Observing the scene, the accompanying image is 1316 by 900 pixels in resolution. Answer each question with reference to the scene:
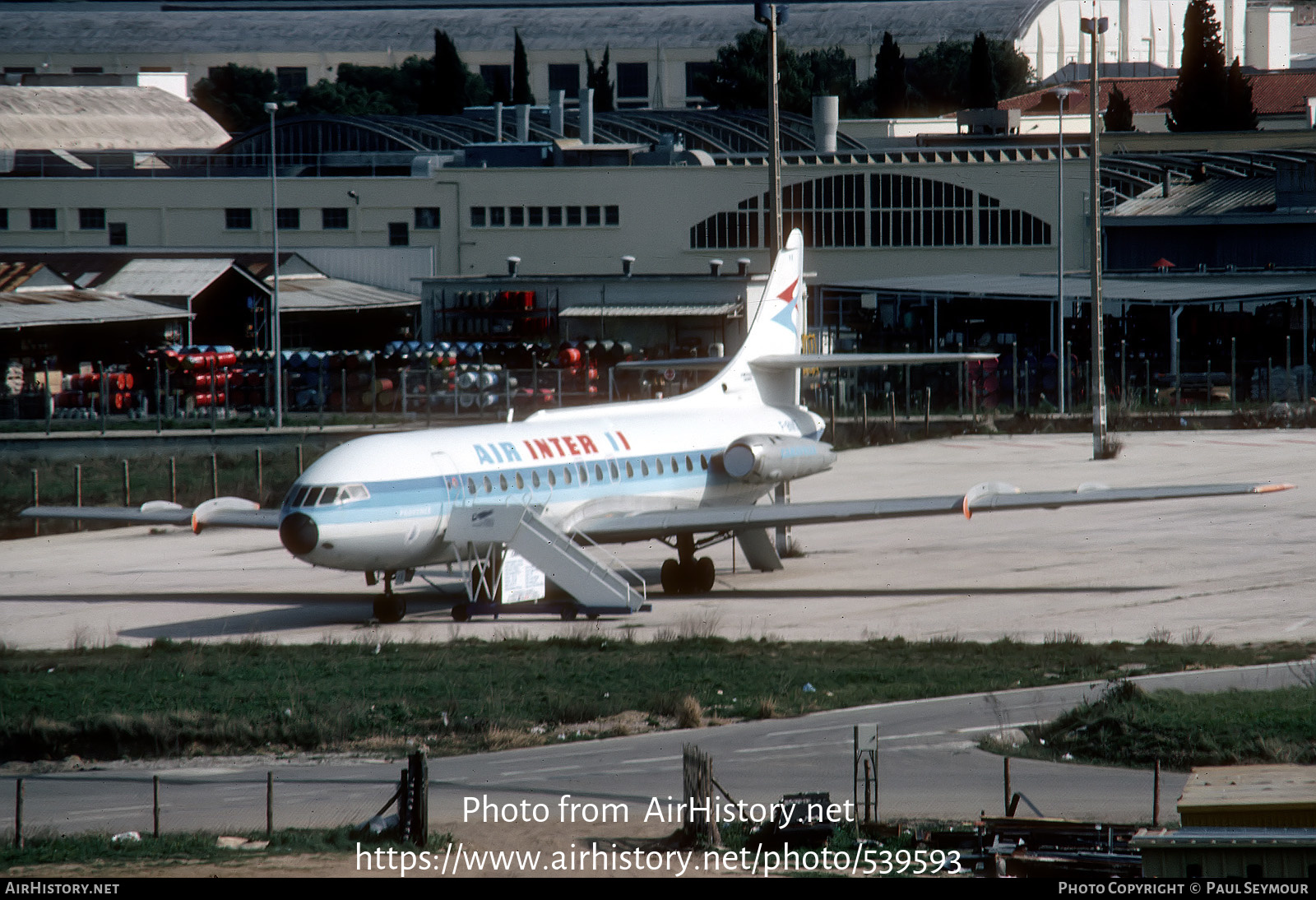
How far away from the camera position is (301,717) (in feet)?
81.7

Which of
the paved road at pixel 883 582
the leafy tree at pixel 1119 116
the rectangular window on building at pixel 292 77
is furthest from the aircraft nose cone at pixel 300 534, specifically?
the rectangular window on building at pixel 292 77

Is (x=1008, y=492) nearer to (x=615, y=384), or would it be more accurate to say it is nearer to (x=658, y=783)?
(x=658, y=783)

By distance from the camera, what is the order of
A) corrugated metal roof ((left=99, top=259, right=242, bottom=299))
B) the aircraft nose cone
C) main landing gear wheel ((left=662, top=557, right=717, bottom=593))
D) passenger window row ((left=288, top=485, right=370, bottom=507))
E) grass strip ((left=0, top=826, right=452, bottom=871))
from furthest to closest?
corrugated metal roof ((left=99, top=259, right=242, bottom=299)) < main landing gear wheel ((left=662, top=557, right=717, bottom=593)) < passenger window row ((left=288, top=485, right=370, bottom=507)) < the aircraft nose cone < grass strip ((left=0, top=826, right=452, bottom=871))

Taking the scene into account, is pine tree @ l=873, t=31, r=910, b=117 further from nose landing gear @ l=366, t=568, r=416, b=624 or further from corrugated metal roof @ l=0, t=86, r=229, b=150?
nose landing gear @ l=366, t=568, r=416, b=624

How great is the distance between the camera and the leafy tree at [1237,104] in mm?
131250

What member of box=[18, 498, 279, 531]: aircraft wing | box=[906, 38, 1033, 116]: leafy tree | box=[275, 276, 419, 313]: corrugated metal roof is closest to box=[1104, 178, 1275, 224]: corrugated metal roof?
box=[275, 276, 419, 313]: corrugated metal roof

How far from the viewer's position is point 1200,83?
5212 inches

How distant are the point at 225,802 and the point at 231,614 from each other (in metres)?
15.3

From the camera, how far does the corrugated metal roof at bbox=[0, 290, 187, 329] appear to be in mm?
75375

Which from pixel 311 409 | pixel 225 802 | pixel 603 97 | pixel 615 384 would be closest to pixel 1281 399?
pixel 615 384

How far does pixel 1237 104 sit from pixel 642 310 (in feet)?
Answer: 230

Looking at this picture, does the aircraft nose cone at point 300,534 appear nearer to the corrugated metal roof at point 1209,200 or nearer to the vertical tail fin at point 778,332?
the vertical tail fin at point 778,332

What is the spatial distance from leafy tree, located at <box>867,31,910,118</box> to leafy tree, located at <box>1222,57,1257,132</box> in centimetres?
3737
